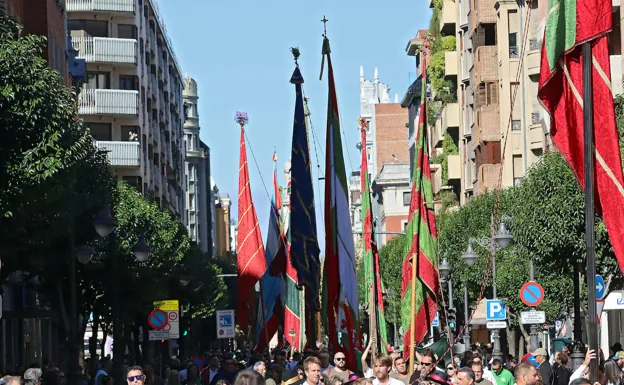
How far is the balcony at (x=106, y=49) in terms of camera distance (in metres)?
76.1

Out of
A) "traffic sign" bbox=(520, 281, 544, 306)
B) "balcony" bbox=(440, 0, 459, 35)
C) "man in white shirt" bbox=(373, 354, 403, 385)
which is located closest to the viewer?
"man in white shirt" bbox=(373, 354, 403, 385)

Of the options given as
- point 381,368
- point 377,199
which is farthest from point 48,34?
point 377,199

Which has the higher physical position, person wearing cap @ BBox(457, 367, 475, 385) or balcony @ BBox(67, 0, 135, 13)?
balcony @ BBox(67, 0, 135, 13)

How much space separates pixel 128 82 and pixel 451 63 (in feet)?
55.1

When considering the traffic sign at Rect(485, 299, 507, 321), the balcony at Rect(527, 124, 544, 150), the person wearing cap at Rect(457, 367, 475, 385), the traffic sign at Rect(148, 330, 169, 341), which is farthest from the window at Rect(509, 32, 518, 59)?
the person wearing cap at Rect(457, 367, 475, 385)

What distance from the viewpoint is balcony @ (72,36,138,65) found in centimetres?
7612

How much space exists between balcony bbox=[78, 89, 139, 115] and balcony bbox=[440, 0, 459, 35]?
1732 cm

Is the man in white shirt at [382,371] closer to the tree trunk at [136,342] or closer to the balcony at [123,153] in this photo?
the tree trunk at [136,342]

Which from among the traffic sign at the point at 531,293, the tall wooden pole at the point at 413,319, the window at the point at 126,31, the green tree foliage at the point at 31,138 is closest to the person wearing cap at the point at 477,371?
the tall wooden pole at the point at 413,319

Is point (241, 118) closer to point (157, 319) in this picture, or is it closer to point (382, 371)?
point (157, 319)

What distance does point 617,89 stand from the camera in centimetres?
4222

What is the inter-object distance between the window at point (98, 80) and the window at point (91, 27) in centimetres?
199

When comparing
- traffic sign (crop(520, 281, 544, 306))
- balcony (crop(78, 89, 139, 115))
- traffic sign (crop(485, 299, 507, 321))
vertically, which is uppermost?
balcony (crop(78, 89, 139, 115))

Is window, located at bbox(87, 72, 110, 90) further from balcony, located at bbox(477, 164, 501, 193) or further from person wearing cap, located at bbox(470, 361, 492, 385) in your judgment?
person wearing cap, located at bbox(470, 361, 492, 385)
